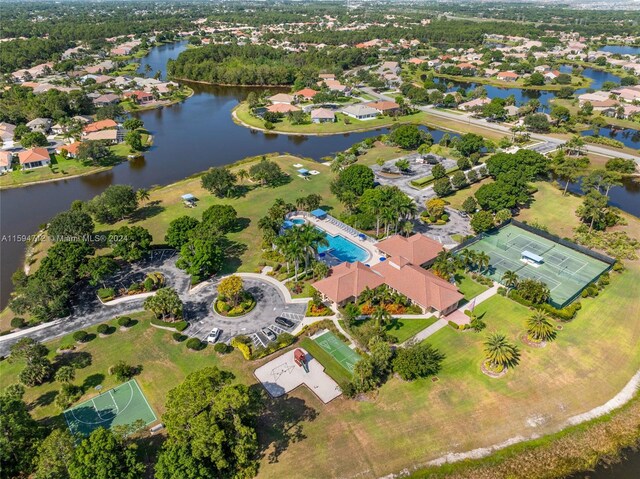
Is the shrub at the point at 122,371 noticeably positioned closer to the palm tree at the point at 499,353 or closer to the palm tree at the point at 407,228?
the palm tree at the point at 499,353

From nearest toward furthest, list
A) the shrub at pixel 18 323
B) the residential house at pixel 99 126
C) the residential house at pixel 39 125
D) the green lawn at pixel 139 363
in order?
1. the green lawn at pixel 139 363
2. the shrub at pixel 18 323
3. the residential house at pixel 99 126
4. the residential house at pixel 39 125

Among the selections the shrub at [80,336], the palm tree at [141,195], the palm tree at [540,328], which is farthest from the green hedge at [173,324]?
the palm tree at [540,328]

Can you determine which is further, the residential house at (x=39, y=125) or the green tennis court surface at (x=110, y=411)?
the residential house at (x=39, y=125)

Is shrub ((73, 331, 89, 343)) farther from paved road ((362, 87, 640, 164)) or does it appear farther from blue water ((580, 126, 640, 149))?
blue water ((580, 126, 640, 149))

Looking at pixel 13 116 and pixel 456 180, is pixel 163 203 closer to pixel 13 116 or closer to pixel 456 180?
pixel 456 180

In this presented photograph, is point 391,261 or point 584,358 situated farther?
point 391,261

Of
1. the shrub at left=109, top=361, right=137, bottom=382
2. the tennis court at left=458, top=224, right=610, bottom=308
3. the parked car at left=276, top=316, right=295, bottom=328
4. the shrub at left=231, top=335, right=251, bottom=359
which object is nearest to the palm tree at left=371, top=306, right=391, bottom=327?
the parked car at left=276, top=316, right=295, bottom=328

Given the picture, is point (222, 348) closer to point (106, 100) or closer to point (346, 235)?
point (346, 235)

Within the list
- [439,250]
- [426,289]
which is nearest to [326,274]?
[426,289]
